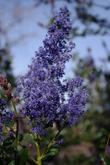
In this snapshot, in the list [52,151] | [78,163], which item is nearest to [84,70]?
[78,163]

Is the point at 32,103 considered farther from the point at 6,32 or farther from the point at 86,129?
the point at 6,32

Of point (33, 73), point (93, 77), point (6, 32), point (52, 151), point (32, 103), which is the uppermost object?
point (6, 32)

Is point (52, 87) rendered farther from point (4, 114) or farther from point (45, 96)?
point (4, 114)

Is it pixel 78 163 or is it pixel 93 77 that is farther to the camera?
pixel 93 77

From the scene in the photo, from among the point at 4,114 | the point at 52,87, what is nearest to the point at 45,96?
the point at 52,87
